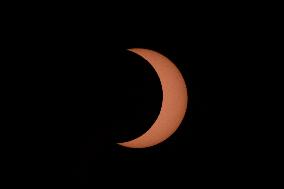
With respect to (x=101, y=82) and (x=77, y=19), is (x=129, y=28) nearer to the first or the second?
(x=77, y=19)

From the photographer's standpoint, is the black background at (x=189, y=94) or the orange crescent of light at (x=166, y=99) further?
the black background at (x=189, y=94)

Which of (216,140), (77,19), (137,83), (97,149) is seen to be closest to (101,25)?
(77,19)

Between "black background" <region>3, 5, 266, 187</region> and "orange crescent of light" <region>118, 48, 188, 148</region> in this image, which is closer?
"orange crescent of light" <region>118, 48, 188, 148</region>

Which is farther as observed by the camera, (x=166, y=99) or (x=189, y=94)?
(x=189, y=94)

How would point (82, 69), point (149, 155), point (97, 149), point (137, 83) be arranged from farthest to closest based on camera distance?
point (149, 155), point (97, 149), point (82, 69), point (137, 83)
